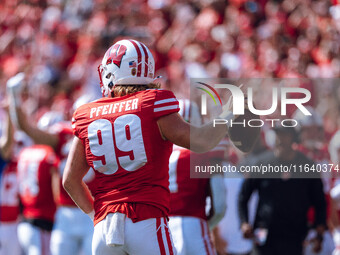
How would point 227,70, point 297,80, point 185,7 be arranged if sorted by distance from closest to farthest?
point 297,80 < point 227,70 < point 185,7

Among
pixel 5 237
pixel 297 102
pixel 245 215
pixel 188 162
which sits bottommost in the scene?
pixel 5 237

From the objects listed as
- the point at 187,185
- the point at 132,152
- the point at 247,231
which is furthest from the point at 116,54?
the point at 247,231

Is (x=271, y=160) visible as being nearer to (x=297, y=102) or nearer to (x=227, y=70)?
(x=297, y=102)

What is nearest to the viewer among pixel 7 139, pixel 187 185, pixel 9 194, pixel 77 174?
pixel 77 174

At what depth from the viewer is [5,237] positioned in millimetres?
7559

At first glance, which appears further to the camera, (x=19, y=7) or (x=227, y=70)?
(x=19, y=7)

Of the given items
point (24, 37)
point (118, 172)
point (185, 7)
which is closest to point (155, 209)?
point (118, 172)

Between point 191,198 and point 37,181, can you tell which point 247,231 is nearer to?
point 191,198

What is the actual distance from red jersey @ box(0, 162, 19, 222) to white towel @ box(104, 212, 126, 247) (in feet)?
14.2

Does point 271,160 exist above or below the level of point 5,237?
above

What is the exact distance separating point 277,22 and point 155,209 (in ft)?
31.7

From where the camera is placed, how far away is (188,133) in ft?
11.5

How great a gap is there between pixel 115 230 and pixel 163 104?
0.74 metres

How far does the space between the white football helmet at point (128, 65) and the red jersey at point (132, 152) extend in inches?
5.9
